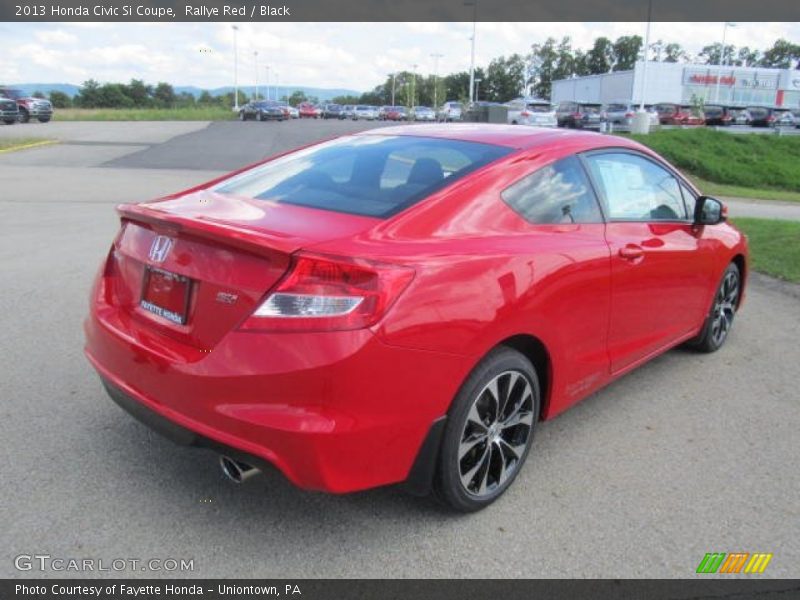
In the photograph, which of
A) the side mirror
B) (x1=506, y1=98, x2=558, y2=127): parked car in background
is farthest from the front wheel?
(x1=506, y1=98, x2=558, y2=127): parked car in background

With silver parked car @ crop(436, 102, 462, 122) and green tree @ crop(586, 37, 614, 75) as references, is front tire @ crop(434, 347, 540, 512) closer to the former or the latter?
silver parked car @ crop(436, 102, 462, 122)

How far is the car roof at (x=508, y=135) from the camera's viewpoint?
363cm

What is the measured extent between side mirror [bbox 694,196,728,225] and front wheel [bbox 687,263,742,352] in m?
0.67

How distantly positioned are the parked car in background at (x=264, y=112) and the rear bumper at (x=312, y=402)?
4989 cm

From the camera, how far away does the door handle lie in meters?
3.71

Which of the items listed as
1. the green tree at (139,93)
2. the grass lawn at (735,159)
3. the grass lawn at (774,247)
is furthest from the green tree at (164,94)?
the grass lawn at (774,247)

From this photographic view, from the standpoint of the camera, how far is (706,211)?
4.54 meters

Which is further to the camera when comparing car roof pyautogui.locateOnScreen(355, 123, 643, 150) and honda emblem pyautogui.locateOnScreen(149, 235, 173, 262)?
car roof pyautogui.locateOnScreen(355, 123, 643, 150)

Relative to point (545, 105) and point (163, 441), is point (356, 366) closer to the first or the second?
point (163, 441)

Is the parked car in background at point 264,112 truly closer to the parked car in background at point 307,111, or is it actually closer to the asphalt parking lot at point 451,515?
the parked car in background at point 307,111

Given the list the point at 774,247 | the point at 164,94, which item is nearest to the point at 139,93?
the point at 164,94

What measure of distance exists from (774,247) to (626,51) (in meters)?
127

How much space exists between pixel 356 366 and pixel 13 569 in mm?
1468

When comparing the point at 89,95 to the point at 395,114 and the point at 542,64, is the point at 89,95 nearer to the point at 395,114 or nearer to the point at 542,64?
the point at 395,114
